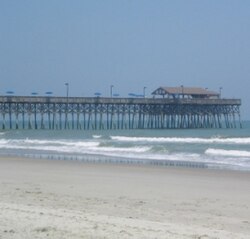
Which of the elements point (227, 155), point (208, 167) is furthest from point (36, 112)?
point (208, 167)

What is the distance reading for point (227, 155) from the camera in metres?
25.4

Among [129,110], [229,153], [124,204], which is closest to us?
[124,204]

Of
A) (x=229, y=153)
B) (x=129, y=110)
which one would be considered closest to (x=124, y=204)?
(x=229, y=153)

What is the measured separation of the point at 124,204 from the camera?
966 centimetres

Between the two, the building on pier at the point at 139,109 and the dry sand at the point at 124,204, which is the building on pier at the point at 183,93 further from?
the dry sand at the point at 124,204

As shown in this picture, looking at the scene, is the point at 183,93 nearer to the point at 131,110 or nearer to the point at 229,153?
the point at 131,110

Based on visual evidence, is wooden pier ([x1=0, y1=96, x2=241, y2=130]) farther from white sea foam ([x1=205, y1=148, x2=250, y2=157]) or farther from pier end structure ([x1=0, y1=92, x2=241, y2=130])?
white sea foam ([x1=205, y1=148, x2=250, y2=157])

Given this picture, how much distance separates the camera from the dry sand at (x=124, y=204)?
271 inches

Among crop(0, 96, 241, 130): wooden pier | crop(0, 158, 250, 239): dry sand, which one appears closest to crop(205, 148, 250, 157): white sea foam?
crop(0, 158, 250, 239): dry sand

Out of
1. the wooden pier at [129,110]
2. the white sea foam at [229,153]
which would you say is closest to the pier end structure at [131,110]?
the wooden pier at [129,110]

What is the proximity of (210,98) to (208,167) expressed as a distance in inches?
2045

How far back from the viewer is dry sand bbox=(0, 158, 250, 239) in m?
6.88

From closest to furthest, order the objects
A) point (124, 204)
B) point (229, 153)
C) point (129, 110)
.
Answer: point (124, 204) → point (229, 153) → point (129, 110)

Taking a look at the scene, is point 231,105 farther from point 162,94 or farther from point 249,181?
point 249,181
